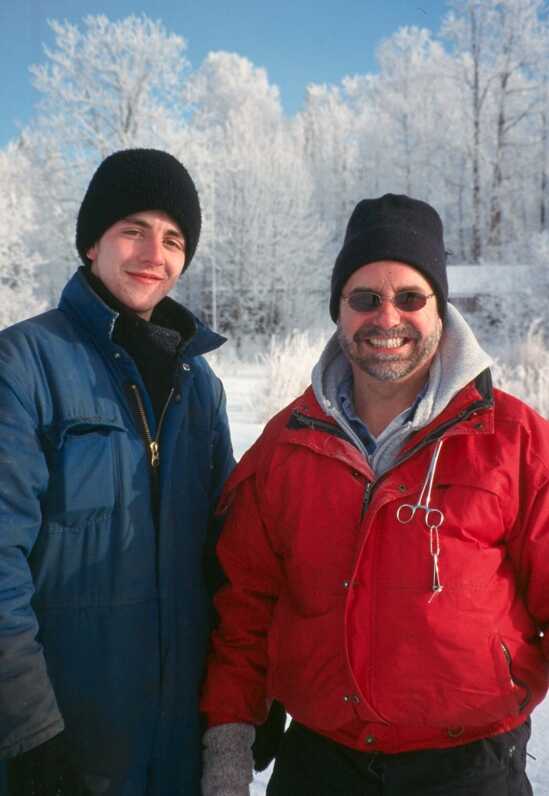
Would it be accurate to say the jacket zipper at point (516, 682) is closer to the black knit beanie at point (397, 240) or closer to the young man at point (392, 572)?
the young man at point (392, 572)

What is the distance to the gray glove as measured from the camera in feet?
5.46

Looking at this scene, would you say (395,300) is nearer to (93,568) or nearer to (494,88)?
(93,568)

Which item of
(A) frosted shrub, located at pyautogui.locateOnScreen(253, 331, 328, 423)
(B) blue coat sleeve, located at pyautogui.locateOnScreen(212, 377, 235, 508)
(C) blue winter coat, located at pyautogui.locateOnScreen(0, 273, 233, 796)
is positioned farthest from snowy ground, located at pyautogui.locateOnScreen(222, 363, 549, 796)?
(B) blue coat sleeve, located at pyautogui.locateOnScreen(212, 377, 235, 508)

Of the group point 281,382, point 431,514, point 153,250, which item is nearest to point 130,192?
point 153,250

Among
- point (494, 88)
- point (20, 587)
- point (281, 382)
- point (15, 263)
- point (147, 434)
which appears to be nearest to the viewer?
point (20, 587)

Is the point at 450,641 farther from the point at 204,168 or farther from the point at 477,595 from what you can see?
the point at 204,168

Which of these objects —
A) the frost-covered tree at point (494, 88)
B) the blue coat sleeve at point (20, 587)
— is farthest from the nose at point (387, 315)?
the frost-covered tree at point (494, 88)

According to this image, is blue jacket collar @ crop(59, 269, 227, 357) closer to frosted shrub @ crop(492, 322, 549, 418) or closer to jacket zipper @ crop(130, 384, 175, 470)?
jacket zipper @ crop(130, 384, 175, 470)

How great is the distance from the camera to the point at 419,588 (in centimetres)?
149

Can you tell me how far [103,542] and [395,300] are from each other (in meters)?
1.03

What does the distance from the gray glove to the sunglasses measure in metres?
1.21

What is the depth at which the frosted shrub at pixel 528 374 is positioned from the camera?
27.7 ft

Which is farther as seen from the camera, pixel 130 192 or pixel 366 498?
pixel 130 192

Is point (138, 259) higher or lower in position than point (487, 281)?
lower
